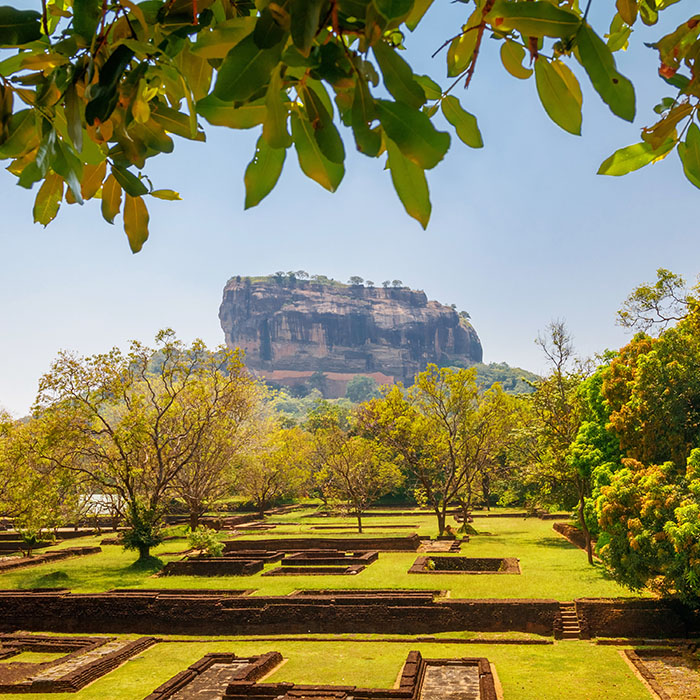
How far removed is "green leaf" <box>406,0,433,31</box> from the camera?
661 millimetres

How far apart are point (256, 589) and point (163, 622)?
85.0 inches

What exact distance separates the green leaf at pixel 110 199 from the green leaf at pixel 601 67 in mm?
636

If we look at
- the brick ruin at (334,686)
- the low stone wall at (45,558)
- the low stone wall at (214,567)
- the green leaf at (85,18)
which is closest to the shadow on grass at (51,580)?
the low stone wall at (45,558)

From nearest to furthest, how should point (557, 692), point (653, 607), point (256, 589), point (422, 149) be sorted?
point (422, 149), point (557, 692), point (653, 607), point (256, 589)

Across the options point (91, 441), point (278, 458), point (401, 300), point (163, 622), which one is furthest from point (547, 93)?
point (401, 300)

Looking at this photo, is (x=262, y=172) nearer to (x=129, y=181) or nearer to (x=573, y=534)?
(x=129, y=181)

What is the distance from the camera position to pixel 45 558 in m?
18.5

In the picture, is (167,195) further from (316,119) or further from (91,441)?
(91,441)

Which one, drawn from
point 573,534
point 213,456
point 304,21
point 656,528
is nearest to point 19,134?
point 304,21

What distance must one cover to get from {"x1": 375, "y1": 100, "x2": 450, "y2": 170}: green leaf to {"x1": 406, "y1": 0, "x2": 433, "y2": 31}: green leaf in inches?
6.9

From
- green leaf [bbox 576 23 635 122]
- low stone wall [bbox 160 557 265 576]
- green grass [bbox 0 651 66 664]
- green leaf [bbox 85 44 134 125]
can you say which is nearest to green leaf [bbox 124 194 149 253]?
green leaf [bbox 85 44 134 125]

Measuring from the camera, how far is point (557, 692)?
7586 mm

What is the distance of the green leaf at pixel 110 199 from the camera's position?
0.89 meters

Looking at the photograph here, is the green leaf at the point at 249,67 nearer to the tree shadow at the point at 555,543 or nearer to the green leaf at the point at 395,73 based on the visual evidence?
the green leaf at the point at 395,73
